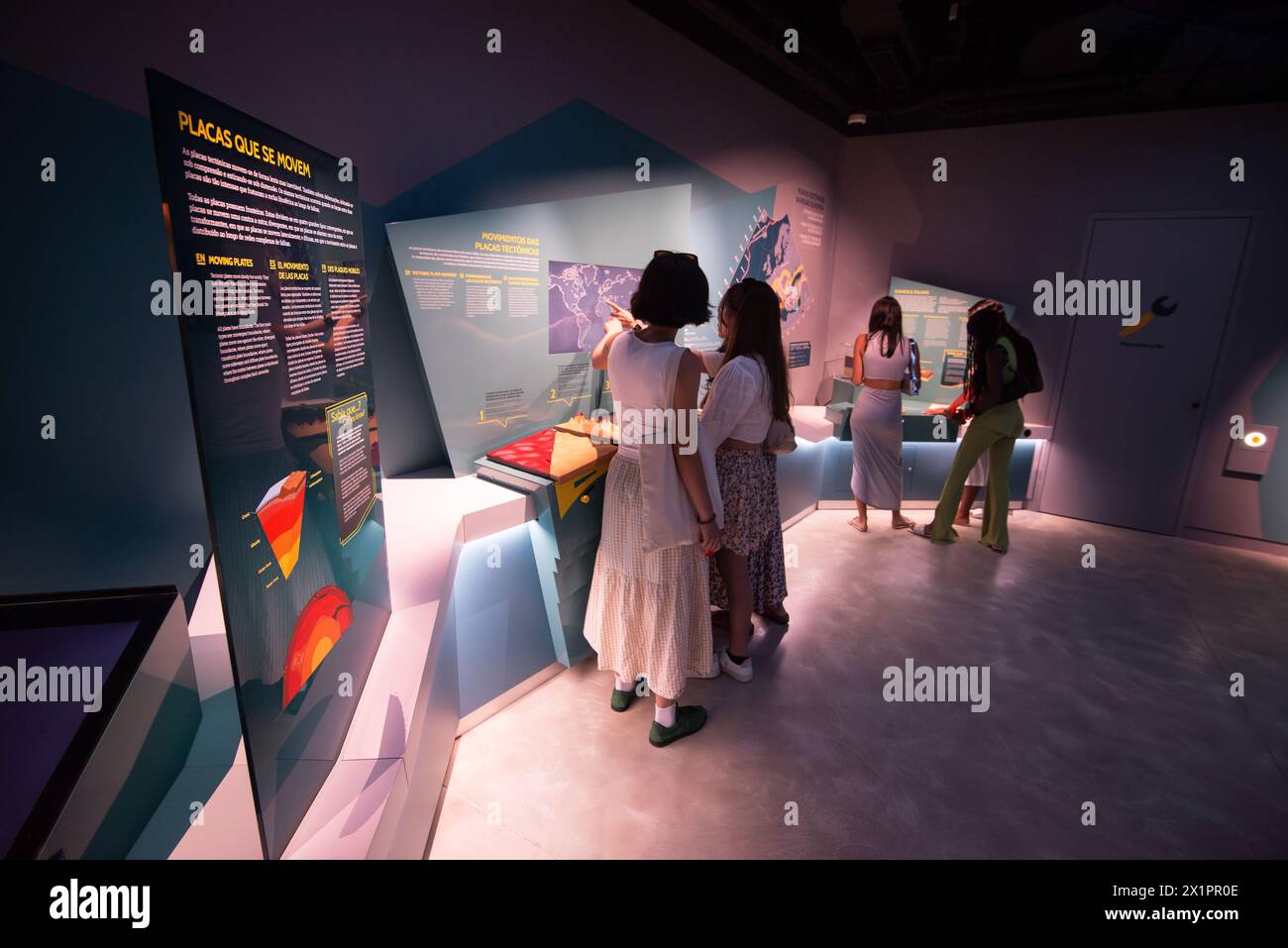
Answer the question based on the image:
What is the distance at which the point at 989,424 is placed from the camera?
13.6 feet

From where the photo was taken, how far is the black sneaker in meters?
2.37

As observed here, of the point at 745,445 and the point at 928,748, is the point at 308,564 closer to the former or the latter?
the point at 745,445

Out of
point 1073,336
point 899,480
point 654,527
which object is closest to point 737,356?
point 654,527

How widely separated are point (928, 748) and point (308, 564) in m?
2.36

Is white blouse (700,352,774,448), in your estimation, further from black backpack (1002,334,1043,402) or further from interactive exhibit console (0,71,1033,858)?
black backpack (1002,334,1043,402)

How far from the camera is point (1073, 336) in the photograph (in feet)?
16.4

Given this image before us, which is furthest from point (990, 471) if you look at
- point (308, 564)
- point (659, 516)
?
point (308, 564)

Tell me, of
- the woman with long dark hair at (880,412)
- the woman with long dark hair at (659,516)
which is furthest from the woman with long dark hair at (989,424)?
the woman with long dark hair at (659,516)

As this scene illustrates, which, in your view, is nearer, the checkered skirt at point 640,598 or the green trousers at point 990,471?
the checkered skirt at point 640,598

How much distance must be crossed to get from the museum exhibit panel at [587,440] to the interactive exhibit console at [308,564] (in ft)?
0.04

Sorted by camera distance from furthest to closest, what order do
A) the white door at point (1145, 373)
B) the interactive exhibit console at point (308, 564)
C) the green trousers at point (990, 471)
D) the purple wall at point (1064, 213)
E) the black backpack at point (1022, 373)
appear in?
the white door at point (1145, 373) → the purple wall at point (1064, 213) → the green trousers at point (990, 471) → the black backpack at point (1022, 373) → the interactive exhibit console at point (308, 564)

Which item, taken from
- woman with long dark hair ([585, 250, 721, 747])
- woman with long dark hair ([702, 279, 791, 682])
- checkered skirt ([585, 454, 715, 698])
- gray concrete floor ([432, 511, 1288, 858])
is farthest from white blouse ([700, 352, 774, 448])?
gray concrete floor ([432, 511, 1288, 858])

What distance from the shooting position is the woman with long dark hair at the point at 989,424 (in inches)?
155

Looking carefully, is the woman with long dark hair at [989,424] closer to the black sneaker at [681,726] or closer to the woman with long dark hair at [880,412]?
the woman with long dark hair at [880,412]
